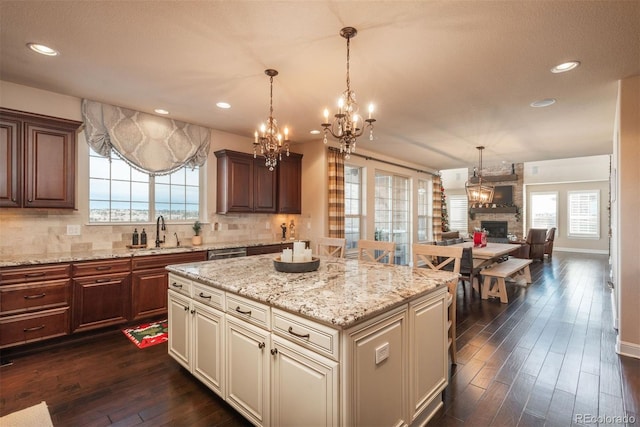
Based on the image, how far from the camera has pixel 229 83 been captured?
304cm

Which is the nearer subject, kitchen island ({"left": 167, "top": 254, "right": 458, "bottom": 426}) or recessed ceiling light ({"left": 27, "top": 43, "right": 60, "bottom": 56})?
kitchen island ({"left": 167, "top": 254, "right": 458, "bottom": 426})

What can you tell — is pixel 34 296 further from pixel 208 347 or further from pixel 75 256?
pixel 208 347

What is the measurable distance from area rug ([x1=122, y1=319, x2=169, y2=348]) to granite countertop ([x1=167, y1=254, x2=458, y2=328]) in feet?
3.80

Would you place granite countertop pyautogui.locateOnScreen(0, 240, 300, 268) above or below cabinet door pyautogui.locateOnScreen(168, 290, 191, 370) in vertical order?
above

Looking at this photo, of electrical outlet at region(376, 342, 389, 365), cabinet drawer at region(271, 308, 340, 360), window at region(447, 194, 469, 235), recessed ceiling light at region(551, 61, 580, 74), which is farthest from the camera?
window at region(447, 194, 469, 235)

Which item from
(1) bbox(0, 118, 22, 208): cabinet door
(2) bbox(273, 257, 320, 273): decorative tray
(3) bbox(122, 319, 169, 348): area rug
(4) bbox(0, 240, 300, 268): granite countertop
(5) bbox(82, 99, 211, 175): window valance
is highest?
(5) bbox(82, 99, 211, 175): window valance

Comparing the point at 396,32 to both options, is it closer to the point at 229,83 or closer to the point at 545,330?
the point at 229,83

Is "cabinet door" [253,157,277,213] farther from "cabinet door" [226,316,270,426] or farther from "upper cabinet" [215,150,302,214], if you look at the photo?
"cabinet door" [226,316,270,426]

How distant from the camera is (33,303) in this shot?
112 inches

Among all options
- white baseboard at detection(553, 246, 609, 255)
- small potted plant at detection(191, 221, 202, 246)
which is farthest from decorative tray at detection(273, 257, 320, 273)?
white baseboard at detection(553, 246, 609, 255)

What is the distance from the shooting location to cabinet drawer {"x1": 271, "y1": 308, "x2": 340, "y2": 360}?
1.36 metres

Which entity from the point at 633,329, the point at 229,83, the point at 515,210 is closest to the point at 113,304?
the point at 229,83

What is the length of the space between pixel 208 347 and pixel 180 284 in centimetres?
58

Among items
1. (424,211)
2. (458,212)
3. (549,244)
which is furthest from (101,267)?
(458,212)
